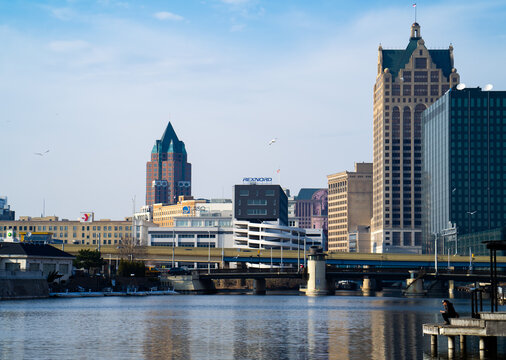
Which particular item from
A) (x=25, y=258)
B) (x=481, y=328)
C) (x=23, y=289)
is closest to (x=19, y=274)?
(x=23, y=289)

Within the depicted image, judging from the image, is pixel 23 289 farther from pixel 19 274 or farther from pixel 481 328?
pixel 481 328

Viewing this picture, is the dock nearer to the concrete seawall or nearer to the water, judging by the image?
the water

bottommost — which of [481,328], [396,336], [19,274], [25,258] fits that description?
[396,336]

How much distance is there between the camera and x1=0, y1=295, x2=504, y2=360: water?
71.1 meters

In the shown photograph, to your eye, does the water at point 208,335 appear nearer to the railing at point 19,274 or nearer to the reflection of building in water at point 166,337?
the reflection of building in water at point 166,337

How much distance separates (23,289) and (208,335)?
90175 mm

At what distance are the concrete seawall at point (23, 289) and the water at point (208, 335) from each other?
104 feet

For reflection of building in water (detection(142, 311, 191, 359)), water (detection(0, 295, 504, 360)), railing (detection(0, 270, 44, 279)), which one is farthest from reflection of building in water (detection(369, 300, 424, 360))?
railing (detection(0, 270, 44, 279))

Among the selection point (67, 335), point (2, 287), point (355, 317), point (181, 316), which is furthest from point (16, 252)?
point (67, 335)

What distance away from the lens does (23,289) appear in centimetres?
16950

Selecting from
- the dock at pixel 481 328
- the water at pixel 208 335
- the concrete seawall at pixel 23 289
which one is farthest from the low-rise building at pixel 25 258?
the dock at pixel 481 328

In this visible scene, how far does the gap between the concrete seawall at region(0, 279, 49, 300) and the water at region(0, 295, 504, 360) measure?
104 feet

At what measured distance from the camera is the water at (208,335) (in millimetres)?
71125

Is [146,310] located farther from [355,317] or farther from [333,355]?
[333,355]
